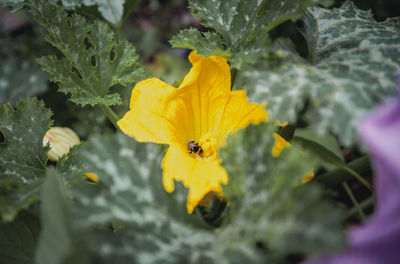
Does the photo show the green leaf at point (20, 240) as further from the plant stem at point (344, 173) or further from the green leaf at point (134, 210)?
the plant stem at point (344, 173)

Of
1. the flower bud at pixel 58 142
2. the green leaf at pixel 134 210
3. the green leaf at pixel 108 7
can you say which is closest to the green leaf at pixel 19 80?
the flower bud at pixel 58 142

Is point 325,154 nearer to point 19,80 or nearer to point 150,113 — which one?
point 150,113

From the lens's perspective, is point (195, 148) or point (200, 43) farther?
point (195, 148)

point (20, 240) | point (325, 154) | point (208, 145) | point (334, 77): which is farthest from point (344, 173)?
point (20, 240)

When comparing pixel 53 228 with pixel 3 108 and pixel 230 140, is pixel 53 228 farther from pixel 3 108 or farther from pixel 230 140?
pixel 3 108

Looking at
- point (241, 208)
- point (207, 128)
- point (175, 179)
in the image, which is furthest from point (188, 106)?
point (241, 208)

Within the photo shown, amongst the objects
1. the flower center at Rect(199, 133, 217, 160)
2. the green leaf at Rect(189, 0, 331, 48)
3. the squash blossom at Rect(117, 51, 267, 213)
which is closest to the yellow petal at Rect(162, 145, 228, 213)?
the squash blossom at Rect(117, 51, 267, 213)
